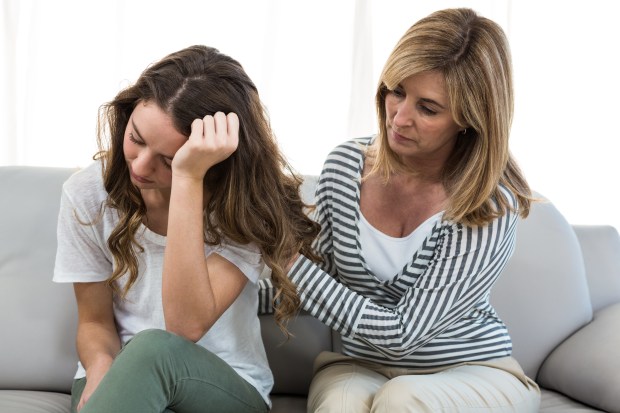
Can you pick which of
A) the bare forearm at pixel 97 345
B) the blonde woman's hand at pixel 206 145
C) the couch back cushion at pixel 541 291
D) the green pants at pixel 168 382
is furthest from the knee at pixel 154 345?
the couch back cushion at pixel 541 291

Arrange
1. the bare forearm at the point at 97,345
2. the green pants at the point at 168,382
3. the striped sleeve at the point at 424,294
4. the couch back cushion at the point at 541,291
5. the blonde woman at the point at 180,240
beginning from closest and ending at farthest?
the green pants at the point at 168,382
the blonde woman at the point at 180,240
the bare forearm at the point at 97,345
the striped sleeve at the point at 424,294
the couch back cushion at the point at 541,291

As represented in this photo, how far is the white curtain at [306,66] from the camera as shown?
2.56m

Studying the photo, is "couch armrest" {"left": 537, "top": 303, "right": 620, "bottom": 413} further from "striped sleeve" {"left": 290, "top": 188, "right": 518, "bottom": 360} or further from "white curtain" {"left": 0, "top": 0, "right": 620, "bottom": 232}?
"white curtain" {"left": 0, "top": 0, "right": 620, "bottom": 232}

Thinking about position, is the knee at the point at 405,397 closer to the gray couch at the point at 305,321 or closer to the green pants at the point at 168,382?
the green pants at the point at 168,382

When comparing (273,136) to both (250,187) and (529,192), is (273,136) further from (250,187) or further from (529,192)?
(529,192)

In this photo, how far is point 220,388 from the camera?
1.55 metres

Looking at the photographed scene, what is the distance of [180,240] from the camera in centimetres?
150

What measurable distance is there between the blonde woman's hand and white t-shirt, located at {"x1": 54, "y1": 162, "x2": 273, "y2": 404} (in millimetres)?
204

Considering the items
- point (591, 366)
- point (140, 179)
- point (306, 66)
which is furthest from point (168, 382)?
point (306, 66)

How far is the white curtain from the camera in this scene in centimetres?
256

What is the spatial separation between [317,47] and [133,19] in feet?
1.85

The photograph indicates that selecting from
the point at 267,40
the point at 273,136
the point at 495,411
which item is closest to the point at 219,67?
the point at 273,136

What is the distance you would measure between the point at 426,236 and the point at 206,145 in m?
0.56

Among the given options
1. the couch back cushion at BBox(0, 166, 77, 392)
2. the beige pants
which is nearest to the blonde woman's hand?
the beige pants
